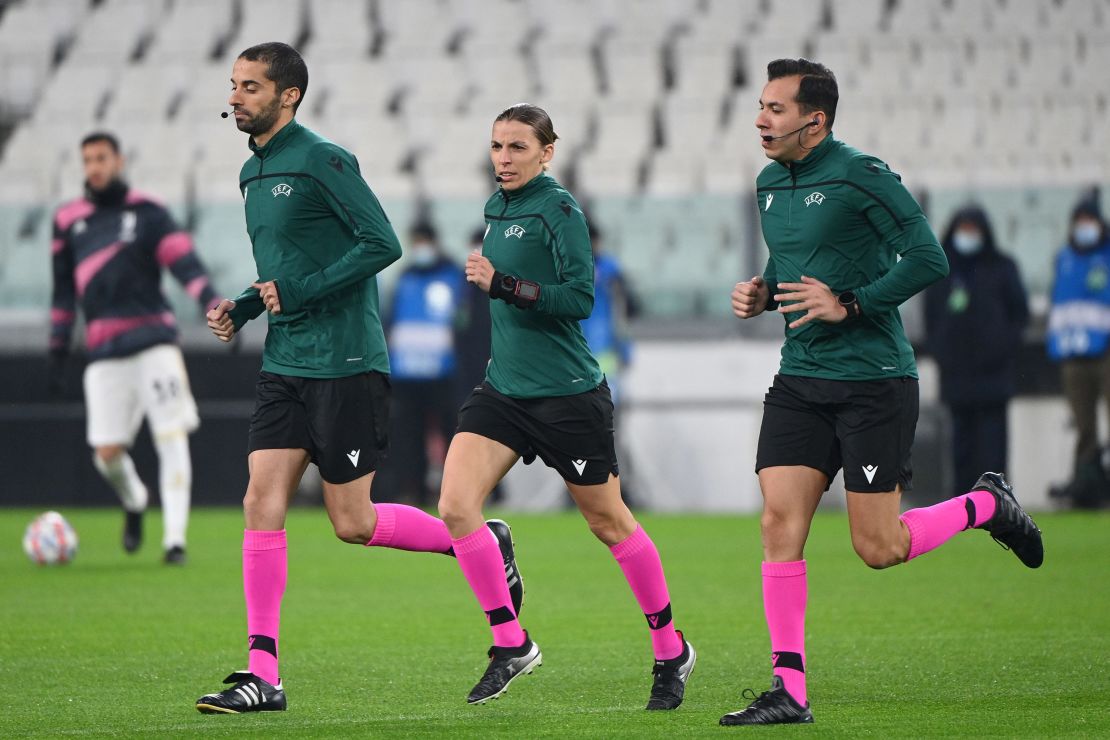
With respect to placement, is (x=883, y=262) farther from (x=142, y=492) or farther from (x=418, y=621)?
(x=142, y=492)

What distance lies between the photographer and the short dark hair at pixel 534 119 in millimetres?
5371

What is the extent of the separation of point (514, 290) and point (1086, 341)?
10.2 metres

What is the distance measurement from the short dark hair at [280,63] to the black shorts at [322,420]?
88cm

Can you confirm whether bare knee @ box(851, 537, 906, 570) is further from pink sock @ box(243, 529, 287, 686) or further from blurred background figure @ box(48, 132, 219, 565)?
blurred background figure @ box(48, 132, 219, 565)

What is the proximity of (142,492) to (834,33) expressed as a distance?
9.59 metres

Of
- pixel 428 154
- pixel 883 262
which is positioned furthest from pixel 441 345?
pixel 883 262

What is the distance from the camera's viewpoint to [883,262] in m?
5.08

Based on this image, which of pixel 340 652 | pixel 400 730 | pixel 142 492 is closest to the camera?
pixel 400 730

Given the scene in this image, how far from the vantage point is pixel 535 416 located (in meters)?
5.33

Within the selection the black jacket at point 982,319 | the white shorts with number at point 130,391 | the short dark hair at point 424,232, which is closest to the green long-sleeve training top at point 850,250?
the white shorts with number at point 130,391

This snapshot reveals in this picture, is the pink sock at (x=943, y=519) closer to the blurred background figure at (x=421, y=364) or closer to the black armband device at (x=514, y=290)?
the black armband device at (x=514, y=290)

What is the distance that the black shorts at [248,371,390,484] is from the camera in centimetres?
531

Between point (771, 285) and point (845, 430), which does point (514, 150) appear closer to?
point (771, 285)

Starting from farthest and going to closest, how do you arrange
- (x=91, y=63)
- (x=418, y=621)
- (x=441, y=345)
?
(x=91, y=63), (x=441, y=345), (x=418, y=621)
